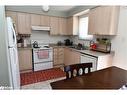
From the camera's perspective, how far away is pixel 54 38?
4.29 metres

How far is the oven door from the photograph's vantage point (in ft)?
11.1

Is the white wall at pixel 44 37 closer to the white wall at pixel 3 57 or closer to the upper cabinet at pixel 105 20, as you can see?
the upper cabinet at pixel 105 20

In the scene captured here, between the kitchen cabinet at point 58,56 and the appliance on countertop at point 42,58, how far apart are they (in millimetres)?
136

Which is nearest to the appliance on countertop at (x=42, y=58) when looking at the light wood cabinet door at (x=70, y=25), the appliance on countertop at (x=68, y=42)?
the appliance on countertop at (x=68, y=42)

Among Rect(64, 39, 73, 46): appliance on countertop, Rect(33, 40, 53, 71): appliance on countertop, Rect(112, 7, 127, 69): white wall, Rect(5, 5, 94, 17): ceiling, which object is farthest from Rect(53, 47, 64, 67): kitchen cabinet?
Rect(112, 7, 127, 69): white wall

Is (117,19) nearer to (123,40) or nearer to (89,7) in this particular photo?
(123,40)

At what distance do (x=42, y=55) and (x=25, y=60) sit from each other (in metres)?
0.57

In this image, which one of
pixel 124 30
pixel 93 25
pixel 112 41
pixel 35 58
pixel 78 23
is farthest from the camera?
pixel 78 23

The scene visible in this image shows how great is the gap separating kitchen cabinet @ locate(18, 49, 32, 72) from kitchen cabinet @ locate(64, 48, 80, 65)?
1.28 m

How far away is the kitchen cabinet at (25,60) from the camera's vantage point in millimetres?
3236

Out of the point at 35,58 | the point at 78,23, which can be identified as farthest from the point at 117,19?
the point at 35,58

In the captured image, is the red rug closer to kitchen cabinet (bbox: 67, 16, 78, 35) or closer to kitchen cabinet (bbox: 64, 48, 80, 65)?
kitchen cabinet (bbox: 64, 48, 80, 65)

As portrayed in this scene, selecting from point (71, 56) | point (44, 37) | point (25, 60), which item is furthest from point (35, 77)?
point (44, 37)

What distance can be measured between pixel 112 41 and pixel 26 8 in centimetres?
289
